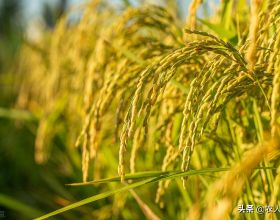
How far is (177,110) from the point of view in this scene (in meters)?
1.57

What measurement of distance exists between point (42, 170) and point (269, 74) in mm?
3109

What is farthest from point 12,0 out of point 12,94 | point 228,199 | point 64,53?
point 228,199

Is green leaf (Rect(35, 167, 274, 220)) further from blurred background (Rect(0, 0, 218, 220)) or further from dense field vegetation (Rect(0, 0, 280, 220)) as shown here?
blurred background (Rect(0, 0, 218, 220))

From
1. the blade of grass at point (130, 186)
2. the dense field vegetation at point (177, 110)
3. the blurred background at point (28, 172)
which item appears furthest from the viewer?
the blurred background at point (28, 172)

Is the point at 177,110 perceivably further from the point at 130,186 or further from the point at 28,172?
the point at 28,172

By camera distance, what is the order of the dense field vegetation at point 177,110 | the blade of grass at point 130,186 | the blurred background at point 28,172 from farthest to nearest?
the blurred background at point 28,172, the blade of grass at point 130,186, the dense field vegetation at point 177,110

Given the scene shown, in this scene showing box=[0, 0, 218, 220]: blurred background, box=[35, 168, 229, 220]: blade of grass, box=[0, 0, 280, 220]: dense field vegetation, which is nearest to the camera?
box=[0, 0, 280, 220]: dense field vegetation

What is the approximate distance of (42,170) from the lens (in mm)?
4078

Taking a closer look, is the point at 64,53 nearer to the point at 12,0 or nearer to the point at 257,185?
the point at 257,185

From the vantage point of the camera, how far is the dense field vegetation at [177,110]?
1070 millimetres

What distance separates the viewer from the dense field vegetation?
107cm

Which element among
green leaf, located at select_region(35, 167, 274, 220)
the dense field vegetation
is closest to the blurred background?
the dense field vegetation

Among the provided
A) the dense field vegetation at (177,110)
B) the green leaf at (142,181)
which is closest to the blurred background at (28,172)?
the dense field vegetation at (177,110)

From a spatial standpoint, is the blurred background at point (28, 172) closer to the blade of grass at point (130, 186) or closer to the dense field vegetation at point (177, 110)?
the dense field vegetation at point (177, 110)
